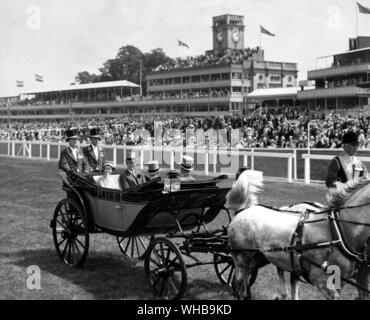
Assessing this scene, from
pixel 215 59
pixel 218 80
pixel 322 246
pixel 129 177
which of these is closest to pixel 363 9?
pixel 129 177

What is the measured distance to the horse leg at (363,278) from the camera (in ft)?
16.5

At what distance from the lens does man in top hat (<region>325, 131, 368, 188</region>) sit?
6191mm

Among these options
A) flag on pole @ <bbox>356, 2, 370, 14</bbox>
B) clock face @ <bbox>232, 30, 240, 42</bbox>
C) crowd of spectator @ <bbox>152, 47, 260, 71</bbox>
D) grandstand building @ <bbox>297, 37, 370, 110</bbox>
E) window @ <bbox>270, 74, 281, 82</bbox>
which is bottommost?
grandstand building @ <bbox>297, 37, 370, 110</bbox>

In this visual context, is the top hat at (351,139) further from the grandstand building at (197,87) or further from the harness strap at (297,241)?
the grandstand building at (197,87)

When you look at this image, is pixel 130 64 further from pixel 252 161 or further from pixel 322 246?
pixel 322 246

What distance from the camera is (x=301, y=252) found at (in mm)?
Answer: 5074

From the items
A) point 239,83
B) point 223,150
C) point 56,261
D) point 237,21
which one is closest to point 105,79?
point 237,21

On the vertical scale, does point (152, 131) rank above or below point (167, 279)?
above

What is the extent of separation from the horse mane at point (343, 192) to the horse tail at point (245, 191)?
0.85m

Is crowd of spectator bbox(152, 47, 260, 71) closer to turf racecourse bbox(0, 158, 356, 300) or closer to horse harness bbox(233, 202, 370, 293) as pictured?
turf racecourse bbox(0, 158, 356, 300)

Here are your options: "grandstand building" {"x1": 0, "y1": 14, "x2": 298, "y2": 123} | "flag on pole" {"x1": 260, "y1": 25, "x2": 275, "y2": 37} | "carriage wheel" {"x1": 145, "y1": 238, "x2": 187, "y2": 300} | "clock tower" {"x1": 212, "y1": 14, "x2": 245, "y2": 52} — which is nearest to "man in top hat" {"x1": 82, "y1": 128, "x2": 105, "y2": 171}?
"carriage wheel" {"x1": 145, "y1": 238, "x2": 187, "y2": 300}

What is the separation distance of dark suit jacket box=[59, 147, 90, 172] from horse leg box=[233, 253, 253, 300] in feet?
13.8
